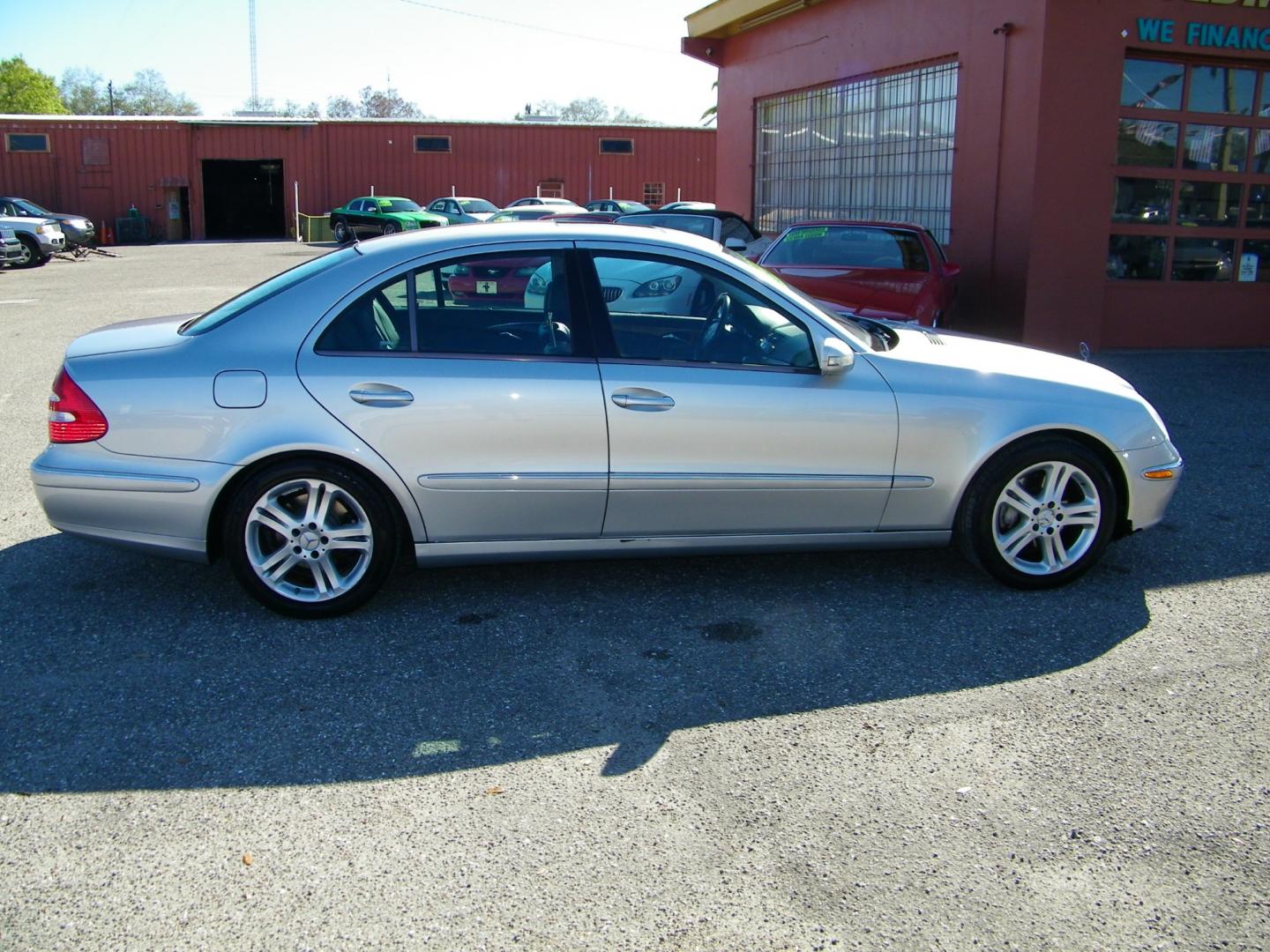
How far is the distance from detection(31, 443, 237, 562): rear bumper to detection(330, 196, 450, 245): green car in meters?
28.7

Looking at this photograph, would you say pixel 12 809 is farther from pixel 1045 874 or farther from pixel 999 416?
pixel 999 416

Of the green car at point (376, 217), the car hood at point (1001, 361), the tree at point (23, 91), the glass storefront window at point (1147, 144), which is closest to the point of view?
the car hood at point (1001, 361)

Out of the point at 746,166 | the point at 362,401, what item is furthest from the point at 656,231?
the point at 746,166

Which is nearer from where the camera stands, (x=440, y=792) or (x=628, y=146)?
(x=440, y=792)

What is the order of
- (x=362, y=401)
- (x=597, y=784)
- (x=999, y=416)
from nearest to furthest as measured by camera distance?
(x=597, y=784)
(x=362, y=401)
(x=999, y=416)

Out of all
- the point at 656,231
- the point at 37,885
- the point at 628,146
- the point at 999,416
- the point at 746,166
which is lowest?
the point at 37,885

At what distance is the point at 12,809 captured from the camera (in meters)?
3.24

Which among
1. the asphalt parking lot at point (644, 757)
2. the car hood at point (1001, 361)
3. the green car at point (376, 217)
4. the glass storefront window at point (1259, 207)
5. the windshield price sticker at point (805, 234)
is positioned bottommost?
the asphalt parking lot at point (644, 757)

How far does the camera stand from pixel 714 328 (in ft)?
15.9

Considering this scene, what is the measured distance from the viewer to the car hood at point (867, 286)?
9.90 metres

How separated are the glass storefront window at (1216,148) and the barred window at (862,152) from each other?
249 centimetres

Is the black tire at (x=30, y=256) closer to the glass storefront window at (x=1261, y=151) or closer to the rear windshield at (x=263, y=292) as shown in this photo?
the rear windshield at (x=263, y=292)

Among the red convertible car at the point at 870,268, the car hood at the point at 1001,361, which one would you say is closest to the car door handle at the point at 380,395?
the car hood at the point at 1001,361

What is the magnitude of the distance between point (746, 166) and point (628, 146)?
82.1 feet
